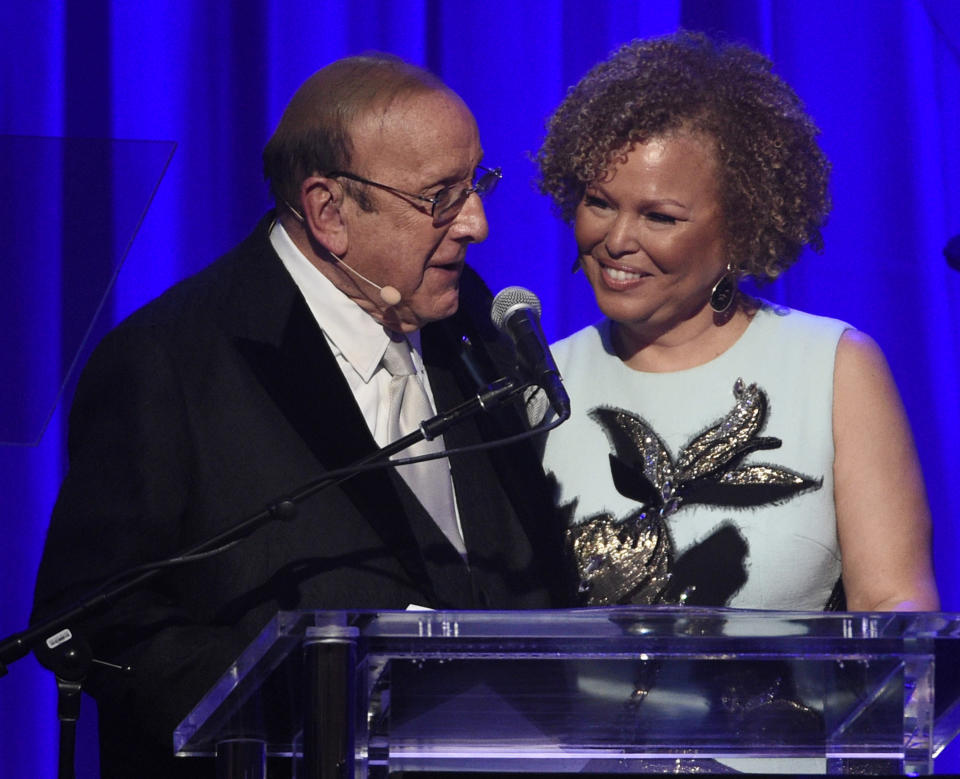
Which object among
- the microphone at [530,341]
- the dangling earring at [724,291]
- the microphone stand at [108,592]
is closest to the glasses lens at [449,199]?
the microphone at [530,341]

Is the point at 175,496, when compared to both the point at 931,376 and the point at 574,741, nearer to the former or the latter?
the point at 574,741

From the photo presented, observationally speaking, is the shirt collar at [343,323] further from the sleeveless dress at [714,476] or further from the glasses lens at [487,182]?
the sleeveless dress at [714,476]

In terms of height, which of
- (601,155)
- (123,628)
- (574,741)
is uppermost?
(601,155)

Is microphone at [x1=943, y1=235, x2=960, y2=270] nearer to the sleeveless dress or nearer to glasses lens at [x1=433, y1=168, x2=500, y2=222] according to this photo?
the sleeveless dress

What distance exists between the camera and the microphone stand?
1512mm

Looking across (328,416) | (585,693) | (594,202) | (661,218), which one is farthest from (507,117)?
(585,693)

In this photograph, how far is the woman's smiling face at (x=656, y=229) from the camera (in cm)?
227

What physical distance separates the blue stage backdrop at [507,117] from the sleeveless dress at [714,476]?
81 cm

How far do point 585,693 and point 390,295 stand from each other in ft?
3.14

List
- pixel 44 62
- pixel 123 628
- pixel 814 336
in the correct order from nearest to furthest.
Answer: pixel 123 628 → pixel 814 336 → pixel 44 62

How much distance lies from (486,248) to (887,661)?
1948mm

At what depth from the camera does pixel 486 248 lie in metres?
3.15

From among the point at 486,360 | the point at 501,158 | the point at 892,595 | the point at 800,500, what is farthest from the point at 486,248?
the point at 892,595

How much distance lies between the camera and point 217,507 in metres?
1.92
